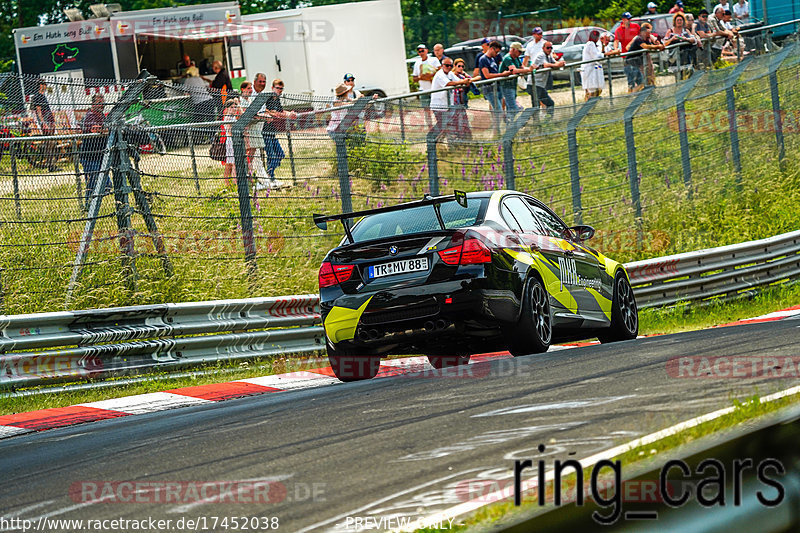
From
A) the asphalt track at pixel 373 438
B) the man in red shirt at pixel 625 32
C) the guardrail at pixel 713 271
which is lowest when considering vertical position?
the guardrail at pixel 713 271

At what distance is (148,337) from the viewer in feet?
34.9

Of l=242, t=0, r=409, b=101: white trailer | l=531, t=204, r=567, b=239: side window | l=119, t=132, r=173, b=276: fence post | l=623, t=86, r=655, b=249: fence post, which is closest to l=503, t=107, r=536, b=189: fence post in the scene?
l=623, t=86, r=655, b=249: fence post

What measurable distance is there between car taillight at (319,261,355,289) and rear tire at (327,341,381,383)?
534mm

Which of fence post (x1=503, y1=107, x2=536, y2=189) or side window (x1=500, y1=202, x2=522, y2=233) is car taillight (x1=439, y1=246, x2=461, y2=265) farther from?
fence post (x1=503, y1=107, x2=536, y2=189)

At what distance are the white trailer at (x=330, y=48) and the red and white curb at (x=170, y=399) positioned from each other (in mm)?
20151

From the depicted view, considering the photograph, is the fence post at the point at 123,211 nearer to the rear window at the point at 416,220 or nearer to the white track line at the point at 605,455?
the rear window at the point at 416,220

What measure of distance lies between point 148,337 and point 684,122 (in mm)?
11870

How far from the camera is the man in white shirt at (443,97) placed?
50.5 feet

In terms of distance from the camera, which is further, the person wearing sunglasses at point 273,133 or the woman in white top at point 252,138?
the person wearing sunglasses at point 273,133

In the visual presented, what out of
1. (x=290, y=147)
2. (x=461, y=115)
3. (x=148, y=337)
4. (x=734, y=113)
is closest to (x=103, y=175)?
(x=148, y=337)

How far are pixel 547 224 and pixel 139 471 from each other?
19.7ft

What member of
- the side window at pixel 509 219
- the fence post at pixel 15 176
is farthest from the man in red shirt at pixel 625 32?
the fence post at pixel 15 176

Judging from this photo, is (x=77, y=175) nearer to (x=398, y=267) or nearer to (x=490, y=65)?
(x=398, y=267)

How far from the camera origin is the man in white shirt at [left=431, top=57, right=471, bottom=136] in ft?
50.5
